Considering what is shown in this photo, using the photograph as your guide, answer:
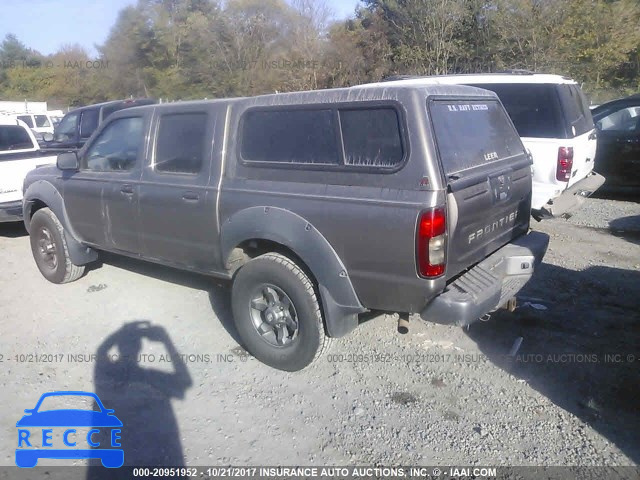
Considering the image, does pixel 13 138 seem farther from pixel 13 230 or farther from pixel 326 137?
pixel 326 137

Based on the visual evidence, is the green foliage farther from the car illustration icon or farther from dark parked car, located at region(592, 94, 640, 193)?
the car illustration icon

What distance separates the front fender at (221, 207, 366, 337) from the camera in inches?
142

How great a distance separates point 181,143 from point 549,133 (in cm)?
449

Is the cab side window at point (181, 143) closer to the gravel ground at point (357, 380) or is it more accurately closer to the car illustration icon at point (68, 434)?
the gravel ground at point (357, 380)

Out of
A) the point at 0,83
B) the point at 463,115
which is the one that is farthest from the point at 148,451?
the point at 0,83

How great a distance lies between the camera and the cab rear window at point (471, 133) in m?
3.52

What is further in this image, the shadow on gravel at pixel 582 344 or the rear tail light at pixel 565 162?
the rear tail light at pixel 565 162

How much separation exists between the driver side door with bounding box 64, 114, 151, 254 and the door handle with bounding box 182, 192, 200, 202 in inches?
24.7

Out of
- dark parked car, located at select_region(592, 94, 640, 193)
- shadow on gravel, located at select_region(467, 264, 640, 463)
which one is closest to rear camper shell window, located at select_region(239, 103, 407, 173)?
shadow on gravel, located at select_region(467, 264, 640, 463)

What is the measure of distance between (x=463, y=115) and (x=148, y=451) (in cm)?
298

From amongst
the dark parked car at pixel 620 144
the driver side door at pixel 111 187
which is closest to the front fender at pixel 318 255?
the driver side door at pixel 111 187

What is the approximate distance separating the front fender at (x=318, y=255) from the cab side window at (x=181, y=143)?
80 centimetres

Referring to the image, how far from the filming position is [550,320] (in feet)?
15.7

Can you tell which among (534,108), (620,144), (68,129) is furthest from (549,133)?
(68,129)
